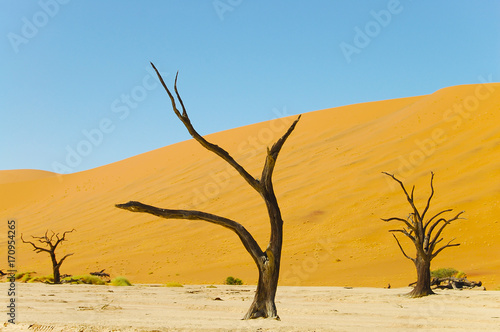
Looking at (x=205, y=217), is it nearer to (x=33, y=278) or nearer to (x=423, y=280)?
(x=423, y=280)

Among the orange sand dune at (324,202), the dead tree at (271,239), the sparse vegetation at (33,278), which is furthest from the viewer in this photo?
the orange sand dune at (324,202)

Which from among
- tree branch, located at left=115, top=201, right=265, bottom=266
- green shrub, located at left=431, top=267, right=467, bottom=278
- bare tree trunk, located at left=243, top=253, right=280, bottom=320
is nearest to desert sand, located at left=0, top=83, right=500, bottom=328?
green shrub, located at left=431, top=267, right=467, bottom=278

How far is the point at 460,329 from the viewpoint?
23.1ft

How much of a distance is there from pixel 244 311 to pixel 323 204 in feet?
61.9

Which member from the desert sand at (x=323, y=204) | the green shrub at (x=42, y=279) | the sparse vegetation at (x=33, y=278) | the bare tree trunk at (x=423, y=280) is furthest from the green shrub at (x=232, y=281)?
the bare tree trunk at (x=423, y=280)

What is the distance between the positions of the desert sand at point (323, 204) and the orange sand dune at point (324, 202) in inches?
3.4

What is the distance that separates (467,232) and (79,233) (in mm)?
23897

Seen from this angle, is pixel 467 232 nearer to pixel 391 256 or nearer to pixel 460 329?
pixel 391 256

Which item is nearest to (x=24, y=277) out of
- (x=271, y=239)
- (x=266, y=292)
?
(x=266, y=292)

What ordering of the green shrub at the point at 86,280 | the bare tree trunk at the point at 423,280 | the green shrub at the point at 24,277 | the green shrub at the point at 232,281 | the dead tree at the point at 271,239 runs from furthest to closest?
the green shrub at the point at 24,277 → the green shrub at the point at 232,281 → the green shrub at the point at 86,280 → the bare tree trunk at the point at 423,280 → the dead tree at the point at 271,239

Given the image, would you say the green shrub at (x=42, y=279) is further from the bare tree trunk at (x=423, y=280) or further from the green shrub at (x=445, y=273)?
the green shrub at (x=445, y=273)

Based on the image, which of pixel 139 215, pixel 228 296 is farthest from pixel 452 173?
pixel 139 215

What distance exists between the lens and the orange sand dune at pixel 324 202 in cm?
2122

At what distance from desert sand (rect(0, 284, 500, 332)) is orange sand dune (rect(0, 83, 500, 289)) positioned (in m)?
6.01
